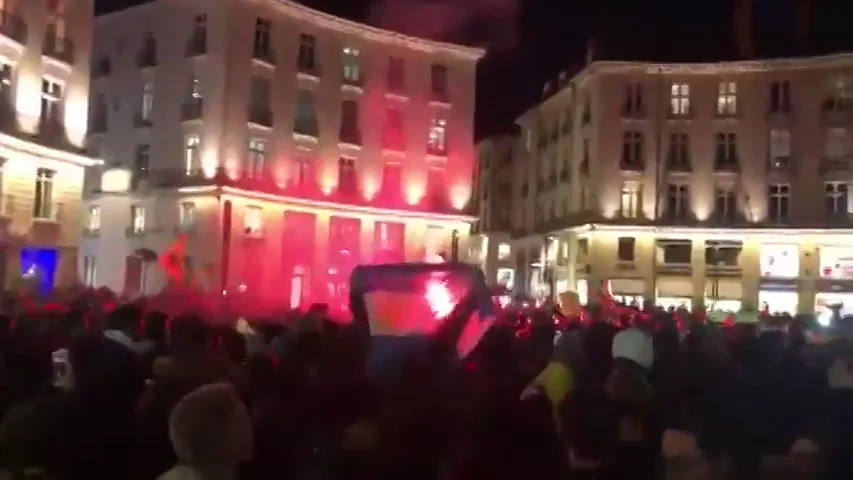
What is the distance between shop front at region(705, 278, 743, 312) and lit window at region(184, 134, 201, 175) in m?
26.0

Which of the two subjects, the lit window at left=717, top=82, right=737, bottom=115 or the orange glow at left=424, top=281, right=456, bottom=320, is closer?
the orange glow at left=424, top=281, right=456, bottom=320

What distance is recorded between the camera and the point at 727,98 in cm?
5416

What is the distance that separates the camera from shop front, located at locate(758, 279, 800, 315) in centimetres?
5225

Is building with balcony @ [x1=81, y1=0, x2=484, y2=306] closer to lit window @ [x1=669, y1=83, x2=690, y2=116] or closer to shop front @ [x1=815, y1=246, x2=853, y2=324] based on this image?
lit window @ [x1=669, y1=83, x2=690, y2=116]

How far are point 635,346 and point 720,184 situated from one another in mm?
46602

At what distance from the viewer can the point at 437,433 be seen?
5.64 meters

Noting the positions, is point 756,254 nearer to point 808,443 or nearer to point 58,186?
point 58,186

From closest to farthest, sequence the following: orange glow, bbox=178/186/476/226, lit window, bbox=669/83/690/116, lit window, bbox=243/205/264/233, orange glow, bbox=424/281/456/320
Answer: orange glow, bbox=424/281/456/320, orange glow, bbox=178/186/476/226, lit window, bbox=243/205/264/233, lit window, bbox=669/83/690/116

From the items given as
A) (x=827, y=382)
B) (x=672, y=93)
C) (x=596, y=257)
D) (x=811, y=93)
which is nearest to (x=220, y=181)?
(x=596, y=257)

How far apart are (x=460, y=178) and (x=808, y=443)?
150ft

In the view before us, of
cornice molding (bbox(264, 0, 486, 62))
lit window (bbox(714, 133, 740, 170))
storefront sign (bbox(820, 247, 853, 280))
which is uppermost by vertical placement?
cornice molding (bbox(264, 0, 486, 62))

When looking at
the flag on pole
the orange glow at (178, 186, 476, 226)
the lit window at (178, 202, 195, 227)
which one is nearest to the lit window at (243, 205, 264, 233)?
the orange glow at (178, 186, 476, 226)

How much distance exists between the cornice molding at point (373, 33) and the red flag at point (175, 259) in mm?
11059

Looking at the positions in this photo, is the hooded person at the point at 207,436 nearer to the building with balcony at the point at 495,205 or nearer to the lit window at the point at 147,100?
the lit window at the point at 147,100
